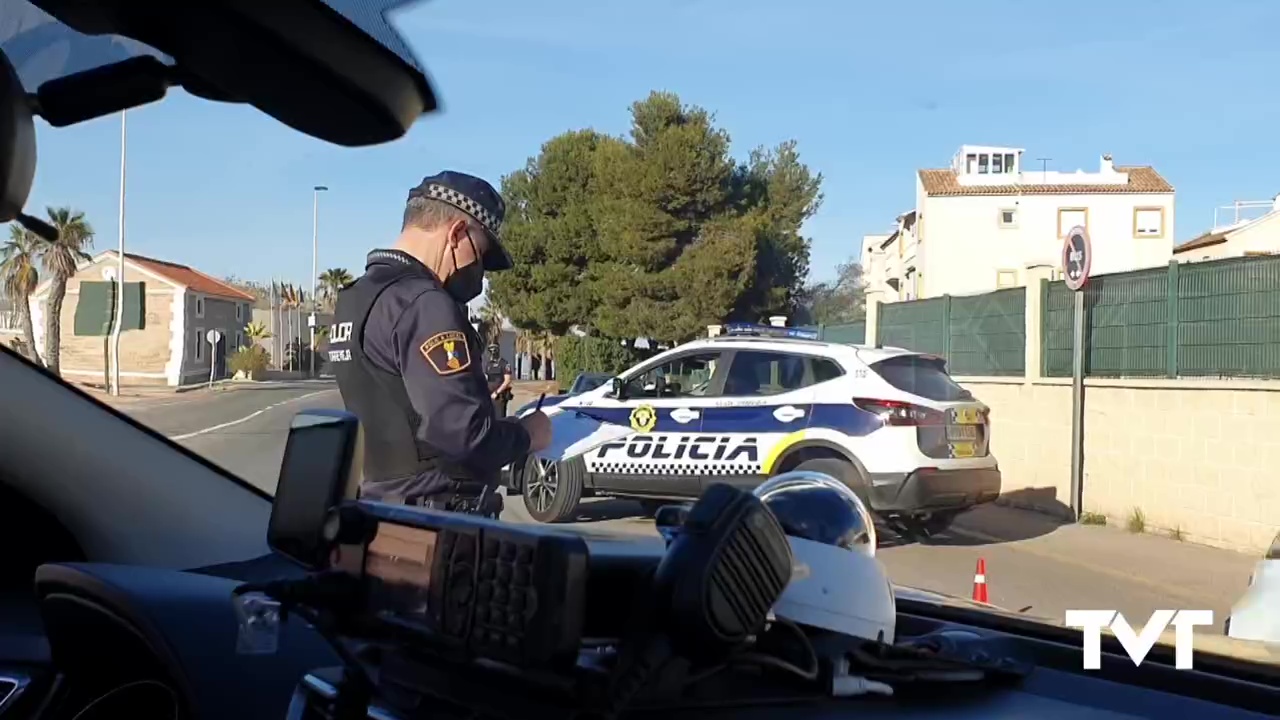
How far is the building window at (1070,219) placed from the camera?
924 cm

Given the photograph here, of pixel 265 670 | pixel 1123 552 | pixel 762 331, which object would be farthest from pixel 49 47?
pixel 762 331

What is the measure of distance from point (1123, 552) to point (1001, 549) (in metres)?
1.15

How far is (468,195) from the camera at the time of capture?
275cm

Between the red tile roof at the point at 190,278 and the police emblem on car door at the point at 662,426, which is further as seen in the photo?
the police emblem on car door at the point at 662,426

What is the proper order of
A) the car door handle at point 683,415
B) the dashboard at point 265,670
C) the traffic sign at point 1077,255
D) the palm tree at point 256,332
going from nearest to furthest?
the dashboard at point 265,670
the palm tree at point 256,332
the traffic sign at point 1077,255
the car door handle at point 683,415

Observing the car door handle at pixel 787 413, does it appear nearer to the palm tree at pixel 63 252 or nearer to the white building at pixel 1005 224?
the white building at pixel 1005 224

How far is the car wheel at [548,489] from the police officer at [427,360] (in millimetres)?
1009

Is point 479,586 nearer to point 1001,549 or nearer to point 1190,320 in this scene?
point 1001,549

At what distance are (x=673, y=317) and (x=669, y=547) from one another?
13.7ft

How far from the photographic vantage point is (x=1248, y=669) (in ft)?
6.36

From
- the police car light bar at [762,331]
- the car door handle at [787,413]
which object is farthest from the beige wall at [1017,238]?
the car door handle at [787,413]

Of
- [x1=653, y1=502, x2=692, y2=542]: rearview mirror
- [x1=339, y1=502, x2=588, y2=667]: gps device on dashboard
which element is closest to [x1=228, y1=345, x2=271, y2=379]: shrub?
[x1=339, y1=502, x2=588, y2=667]: gps device on dashboard

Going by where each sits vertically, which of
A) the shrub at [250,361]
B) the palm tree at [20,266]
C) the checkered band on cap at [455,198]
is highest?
the checkered band on cap at [455,198]

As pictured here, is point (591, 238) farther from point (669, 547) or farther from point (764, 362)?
point (764, 362)
